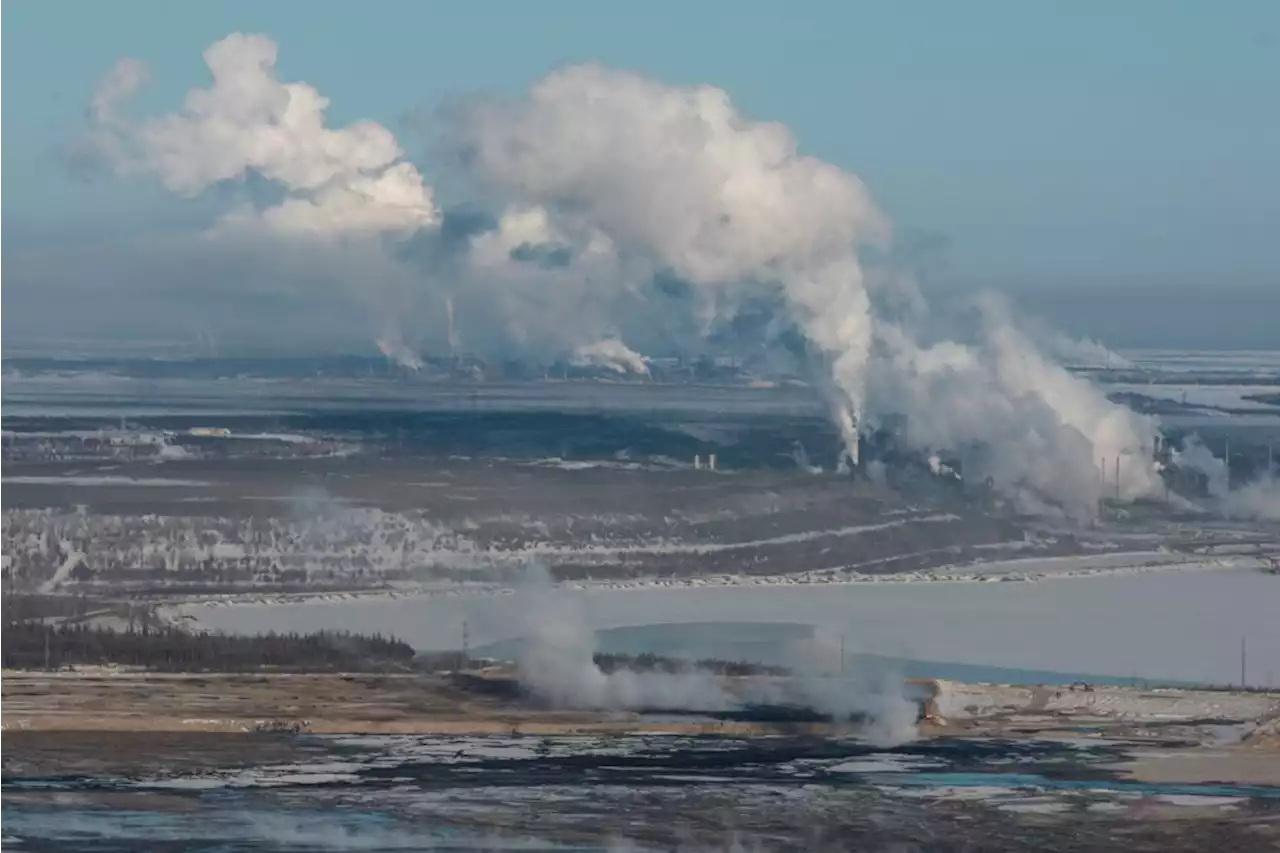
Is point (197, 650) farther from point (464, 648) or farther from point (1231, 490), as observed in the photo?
point (1231, 490)

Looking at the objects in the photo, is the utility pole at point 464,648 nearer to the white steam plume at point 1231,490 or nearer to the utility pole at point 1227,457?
the white steam plume at point 1231,490

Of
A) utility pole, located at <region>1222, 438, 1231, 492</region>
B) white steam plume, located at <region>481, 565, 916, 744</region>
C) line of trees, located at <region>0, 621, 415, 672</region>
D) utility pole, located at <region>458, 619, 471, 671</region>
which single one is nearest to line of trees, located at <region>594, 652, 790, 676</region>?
white steam plume, located at <region>481, 565, 916, 744</region>

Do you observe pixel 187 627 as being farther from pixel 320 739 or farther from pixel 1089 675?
pixel 1089 675

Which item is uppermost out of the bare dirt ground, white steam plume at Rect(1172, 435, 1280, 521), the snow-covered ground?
white steam plume at Rect(1172, 435, 1280, 521)

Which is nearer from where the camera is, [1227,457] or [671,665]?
[671,665]

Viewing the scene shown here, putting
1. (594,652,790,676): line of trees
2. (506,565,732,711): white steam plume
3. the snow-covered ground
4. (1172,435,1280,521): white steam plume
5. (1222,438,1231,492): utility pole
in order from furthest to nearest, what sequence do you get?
(1222,438,1231,492): utility pole, (1172,435,1280,521): white steam plume, the snow-covered ground, (594,652,790,676): line of trees, (506,565,732,711): white steam plume

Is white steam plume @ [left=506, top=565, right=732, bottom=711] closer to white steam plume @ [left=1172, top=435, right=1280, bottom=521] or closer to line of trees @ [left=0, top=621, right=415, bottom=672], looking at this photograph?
line of trees @ [left=0, top=621, right=415, bottom=672]

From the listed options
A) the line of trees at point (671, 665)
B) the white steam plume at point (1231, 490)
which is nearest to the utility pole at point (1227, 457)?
the white steam plume at point (1231, 490)

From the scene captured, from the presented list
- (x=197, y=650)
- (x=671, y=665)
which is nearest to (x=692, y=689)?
(x=671, y=665)
